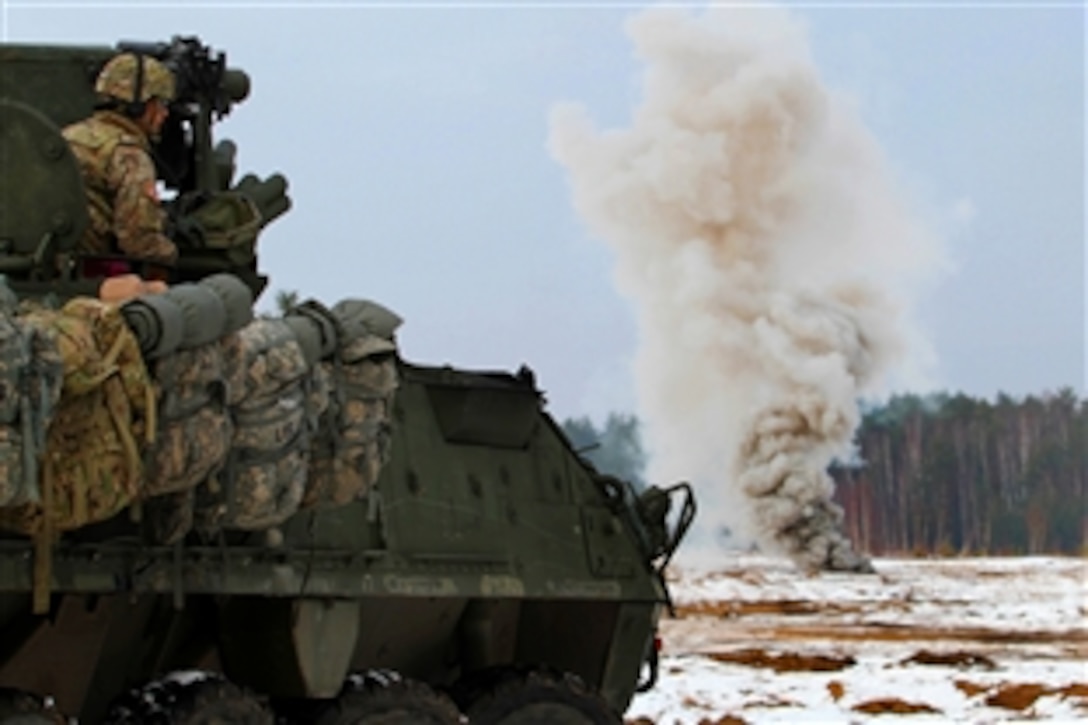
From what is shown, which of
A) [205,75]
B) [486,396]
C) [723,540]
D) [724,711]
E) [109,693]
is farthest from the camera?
[723,540]

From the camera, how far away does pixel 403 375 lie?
9.89 m

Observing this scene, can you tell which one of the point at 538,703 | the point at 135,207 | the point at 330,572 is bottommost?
the point at 538,703

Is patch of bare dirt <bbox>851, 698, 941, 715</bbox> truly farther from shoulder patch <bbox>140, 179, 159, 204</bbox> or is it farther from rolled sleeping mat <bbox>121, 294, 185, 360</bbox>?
rolled sleeping mat <bbox>121, 294, 185, 360</bbox>

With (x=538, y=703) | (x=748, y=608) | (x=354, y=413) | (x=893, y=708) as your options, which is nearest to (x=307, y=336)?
(x=354, y=413)

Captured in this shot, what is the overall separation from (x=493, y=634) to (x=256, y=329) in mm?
3005

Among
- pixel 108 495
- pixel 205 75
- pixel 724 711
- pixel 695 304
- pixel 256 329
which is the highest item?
pixel 695 304

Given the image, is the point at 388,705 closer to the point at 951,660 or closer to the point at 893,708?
the point at 893,708

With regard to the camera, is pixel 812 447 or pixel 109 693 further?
pixel 812 447

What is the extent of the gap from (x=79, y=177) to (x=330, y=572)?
1827 mm

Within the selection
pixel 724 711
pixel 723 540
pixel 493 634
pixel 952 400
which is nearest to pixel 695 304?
pixel 723 540

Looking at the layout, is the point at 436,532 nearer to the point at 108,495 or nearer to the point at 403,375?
the point at 403,375

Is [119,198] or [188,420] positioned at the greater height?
[119,198]

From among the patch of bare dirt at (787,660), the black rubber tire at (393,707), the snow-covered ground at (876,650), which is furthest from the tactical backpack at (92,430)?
the patch of bare dirt at (787,660)

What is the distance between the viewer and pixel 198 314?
718cm
